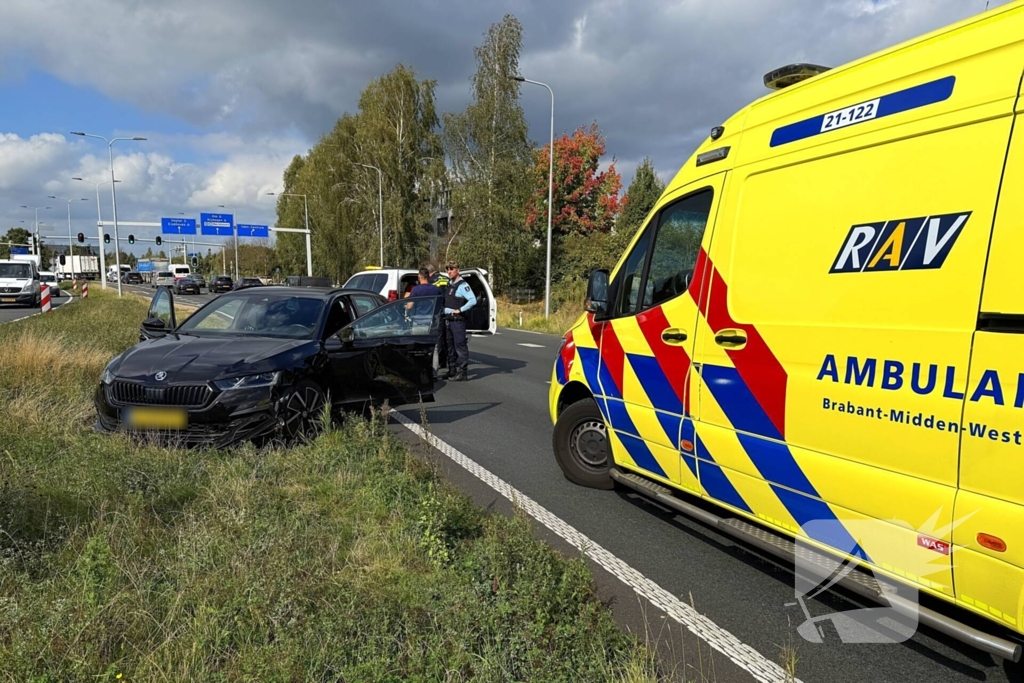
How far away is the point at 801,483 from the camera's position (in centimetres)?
288

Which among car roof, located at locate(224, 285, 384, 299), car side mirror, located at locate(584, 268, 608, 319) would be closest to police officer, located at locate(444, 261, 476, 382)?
car roof, located at locate(224, 285, 384, 299)

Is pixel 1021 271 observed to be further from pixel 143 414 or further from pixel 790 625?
pixel 143 414

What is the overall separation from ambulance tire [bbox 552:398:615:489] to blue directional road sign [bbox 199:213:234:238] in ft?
170

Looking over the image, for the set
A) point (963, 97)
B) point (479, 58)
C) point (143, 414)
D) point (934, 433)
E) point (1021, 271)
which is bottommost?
point (143, 414)

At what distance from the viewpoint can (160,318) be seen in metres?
6.84

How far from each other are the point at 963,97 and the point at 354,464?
13.1 ft

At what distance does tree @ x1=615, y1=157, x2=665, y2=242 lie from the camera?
3981 cm

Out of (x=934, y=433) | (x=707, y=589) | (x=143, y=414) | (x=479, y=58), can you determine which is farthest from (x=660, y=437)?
(x=479, y=58)

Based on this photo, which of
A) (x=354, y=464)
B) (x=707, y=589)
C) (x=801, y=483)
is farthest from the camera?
(x=354, y=464)

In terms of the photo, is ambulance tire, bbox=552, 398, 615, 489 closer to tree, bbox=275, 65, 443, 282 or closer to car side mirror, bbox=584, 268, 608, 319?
car side mirror, bbox=584, 268, 608, 319

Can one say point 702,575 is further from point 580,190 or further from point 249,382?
point 580,190

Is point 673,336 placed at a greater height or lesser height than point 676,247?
lesser

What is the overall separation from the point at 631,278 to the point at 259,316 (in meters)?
4.01

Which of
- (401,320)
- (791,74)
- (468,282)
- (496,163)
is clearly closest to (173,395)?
(401,320)
